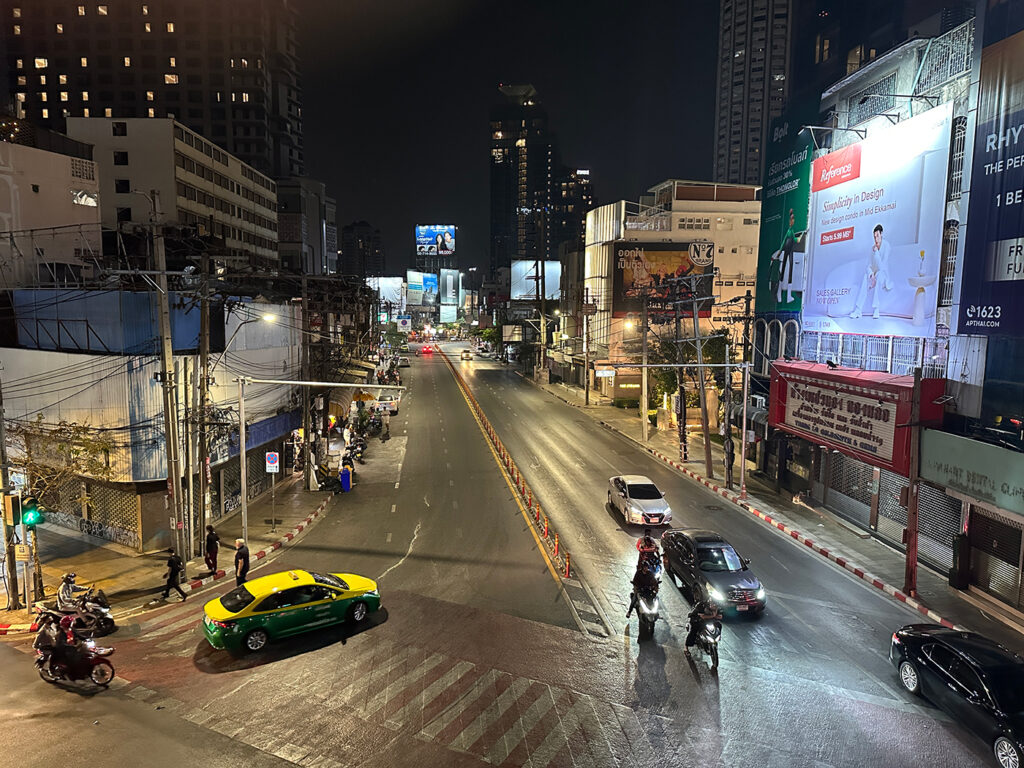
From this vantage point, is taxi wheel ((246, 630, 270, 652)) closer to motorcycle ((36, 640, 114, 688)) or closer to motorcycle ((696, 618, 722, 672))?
motorcycle ((36, 640, 114, 688))

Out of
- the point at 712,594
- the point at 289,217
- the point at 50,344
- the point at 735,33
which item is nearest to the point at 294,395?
the point at 50,344

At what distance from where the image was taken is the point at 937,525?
19141mm

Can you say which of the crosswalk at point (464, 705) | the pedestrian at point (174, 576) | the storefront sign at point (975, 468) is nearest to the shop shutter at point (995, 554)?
the storefront sign at point (975, 468)

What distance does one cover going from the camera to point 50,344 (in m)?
22.9

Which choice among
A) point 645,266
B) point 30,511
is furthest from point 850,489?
point 645,266

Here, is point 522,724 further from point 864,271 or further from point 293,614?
point 864,271

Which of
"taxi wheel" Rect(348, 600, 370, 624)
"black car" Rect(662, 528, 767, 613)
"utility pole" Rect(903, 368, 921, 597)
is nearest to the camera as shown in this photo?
"taxi wheel" Rect(348, 600, 370, 624)

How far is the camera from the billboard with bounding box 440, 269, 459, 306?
576 ft

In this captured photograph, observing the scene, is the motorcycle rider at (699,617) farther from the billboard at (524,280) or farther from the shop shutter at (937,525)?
the billboard at (524,280)

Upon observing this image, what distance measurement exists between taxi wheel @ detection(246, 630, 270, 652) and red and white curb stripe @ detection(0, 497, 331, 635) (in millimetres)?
4751

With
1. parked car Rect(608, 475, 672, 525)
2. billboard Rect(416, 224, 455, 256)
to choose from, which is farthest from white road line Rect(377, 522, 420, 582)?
billboard Rect(416, 224, 455, 256)

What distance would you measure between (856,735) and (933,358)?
39.5 ft

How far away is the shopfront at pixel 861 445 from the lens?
18766 mm

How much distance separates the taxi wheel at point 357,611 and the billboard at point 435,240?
15419 cm
